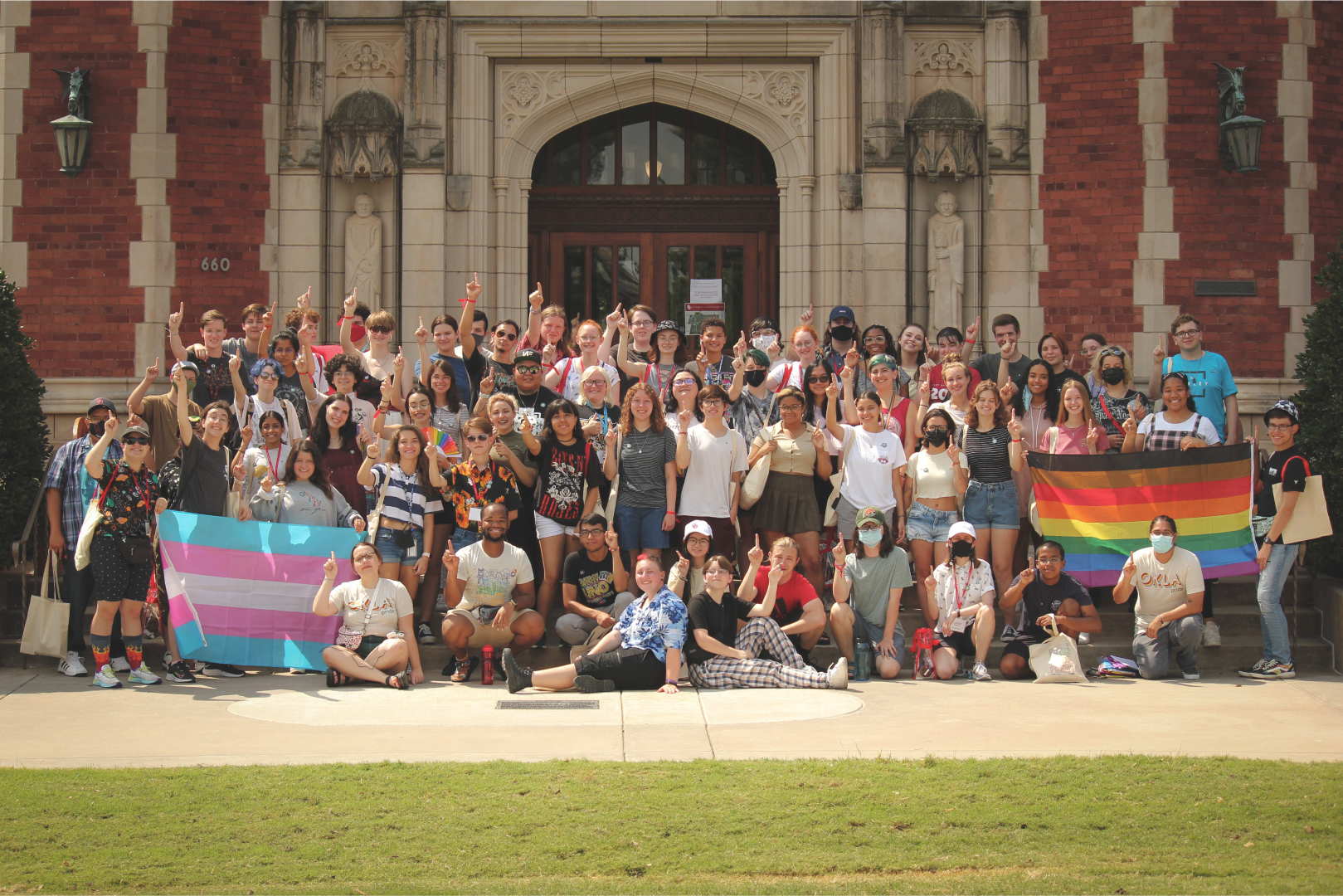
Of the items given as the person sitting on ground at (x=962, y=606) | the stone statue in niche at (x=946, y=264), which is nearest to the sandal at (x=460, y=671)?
the person sitting on ground at (x=962, y=606)

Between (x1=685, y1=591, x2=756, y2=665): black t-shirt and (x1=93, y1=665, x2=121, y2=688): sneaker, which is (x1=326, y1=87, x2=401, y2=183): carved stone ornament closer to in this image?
(x1=93, y1=665, x2=121, y2=688): sneaker

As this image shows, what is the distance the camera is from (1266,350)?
13.4 metres

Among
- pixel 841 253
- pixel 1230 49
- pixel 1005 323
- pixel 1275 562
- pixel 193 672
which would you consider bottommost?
pixel 193 672

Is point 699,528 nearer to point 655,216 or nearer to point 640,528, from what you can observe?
point 640,528

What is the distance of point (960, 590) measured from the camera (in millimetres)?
9359

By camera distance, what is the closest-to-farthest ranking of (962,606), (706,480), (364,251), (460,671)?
(460,671), (962,606), (706,480), (364,251)

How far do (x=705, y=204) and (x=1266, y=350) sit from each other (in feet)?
19.8

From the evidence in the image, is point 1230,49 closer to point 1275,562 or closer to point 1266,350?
point 1266,350

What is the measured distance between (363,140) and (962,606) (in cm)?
805

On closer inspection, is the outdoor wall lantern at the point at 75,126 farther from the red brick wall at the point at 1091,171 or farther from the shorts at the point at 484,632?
the red brick wall at the point at 1091,171

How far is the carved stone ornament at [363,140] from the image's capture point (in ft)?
44.9

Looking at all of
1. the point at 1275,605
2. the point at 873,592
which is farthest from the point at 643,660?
the point at 1275,605

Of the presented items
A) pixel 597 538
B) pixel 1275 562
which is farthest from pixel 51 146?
pixel 1275 562

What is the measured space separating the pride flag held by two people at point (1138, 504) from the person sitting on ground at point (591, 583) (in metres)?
3.37
